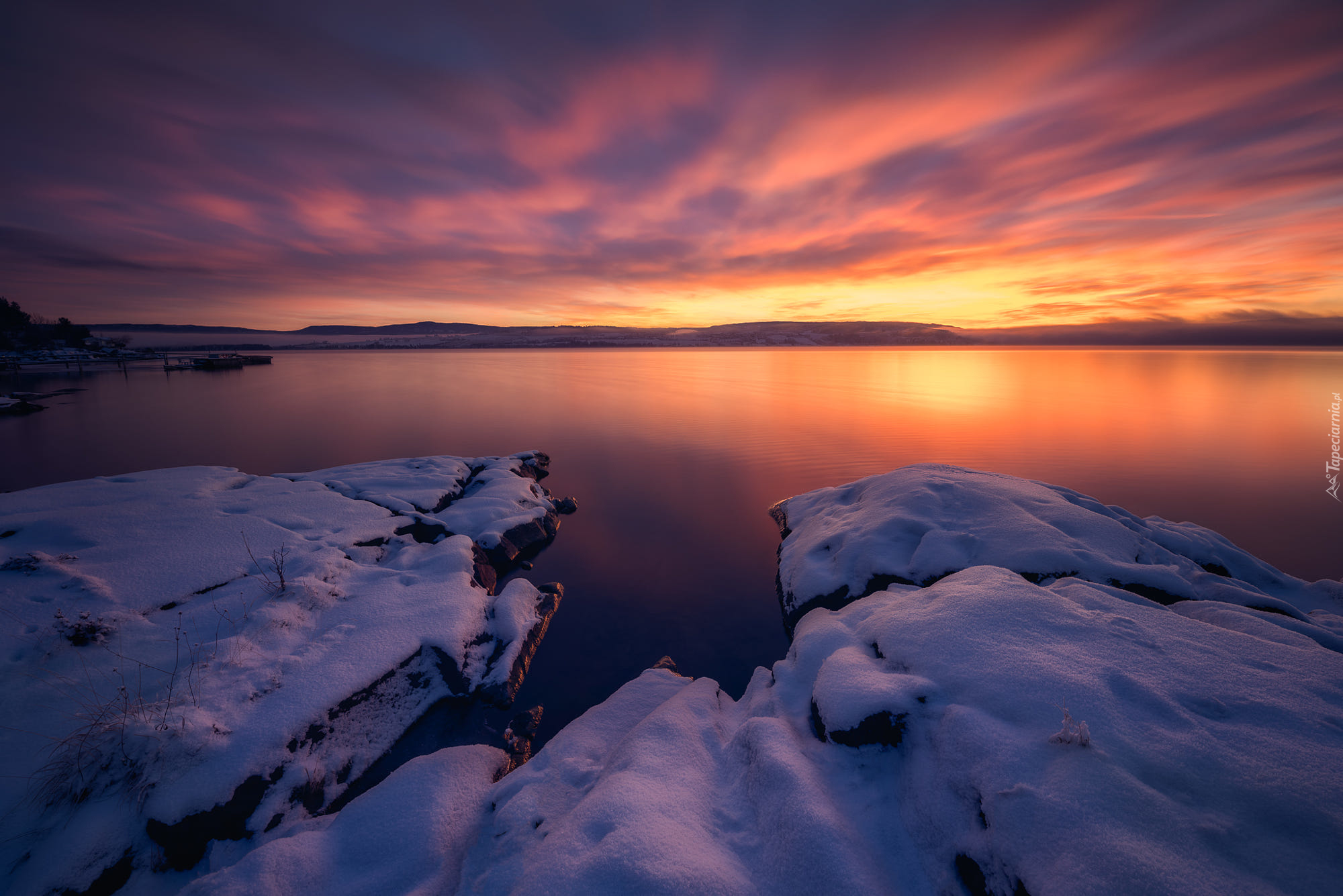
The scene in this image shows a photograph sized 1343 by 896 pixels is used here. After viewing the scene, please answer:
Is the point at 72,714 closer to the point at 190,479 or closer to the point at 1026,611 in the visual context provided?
the point at 190,479

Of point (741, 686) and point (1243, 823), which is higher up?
point (1243, 823)

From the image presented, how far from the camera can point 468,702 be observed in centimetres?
675

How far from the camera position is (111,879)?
3.95 metres

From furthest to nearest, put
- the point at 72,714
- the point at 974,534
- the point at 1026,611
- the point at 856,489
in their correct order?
1. the point at 856,489
2. the point at 974,534
3. the point at 1026,611
4. the point at 72,714

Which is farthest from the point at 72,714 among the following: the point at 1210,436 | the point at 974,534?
the point at 1210,436

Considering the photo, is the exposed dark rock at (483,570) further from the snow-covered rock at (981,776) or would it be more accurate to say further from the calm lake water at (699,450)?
the snow-covered rock at (981,776)

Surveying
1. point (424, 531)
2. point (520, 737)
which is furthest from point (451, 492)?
point (520, 737)

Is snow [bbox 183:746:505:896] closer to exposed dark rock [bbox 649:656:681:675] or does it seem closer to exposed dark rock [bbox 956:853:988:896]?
exposed dark rock [bbox 649:656:681:675]

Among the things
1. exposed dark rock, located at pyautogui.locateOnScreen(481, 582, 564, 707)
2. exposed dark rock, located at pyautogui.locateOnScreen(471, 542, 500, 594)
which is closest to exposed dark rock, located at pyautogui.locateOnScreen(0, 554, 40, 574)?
exposed dark rock, located at pyautogui.locateOnScreen(471, 542, 500, 594)

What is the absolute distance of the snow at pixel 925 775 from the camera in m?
3.12

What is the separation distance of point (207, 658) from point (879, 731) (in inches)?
320

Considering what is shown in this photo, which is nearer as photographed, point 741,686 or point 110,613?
point 110,613

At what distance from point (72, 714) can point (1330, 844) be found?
1092 centimetres

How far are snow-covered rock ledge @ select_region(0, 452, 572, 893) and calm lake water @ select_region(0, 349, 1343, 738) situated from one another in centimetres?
193
